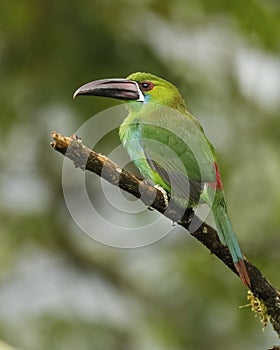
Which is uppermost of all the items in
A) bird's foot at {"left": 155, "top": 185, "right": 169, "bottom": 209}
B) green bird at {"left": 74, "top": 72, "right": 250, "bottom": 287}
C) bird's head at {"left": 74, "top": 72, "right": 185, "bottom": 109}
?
bird's head at {"left": 74, "top": 72, "right": 185, "bottom": 109}

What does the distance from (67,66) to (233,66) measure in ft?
3.69

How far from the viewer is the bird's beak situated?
2.62 meters

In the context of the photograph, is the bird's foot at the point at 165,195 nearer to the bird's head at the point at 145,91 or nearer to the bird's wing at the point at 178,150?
the bird's wing at the point at 178,150

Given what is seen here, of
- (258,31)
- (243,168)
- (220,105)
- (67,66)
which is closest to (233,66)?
(220,105)

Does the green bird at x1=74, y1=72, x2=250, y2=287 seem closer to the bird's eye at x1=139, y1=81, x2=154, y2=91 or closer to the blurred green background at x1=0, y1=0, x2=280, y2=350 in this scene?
the bird's eye at x1=139, y1=81, x2=154, y2=91

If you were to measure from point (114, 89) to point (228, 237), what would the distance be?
22.5 inches

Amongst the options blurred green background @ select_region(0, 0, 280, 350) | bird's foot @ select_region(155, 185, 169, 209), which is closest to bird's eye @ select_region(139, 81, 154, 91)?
bird's foot @ select_region(155, 185, 169, 209)

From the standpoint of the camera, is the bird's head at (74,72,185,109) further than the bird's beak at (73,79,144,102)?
Yes

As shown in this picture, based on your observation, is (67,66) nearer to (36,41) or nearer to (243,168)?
(36,41)

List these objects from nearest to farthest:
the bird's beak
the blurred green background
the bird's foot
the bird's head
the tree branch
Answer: the tree branch → the bird's foot → the bird's beak → the bird's head → the blurred green background

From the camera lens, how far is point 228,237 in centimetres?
246

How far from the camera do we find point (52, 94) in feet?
18.0

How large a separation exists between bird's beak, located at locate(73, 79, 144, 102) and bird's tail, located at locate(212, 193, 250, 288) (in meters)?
0.42

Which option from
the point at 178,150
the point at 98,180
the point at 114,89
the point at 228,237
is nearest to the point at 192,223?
the point at 228,237
